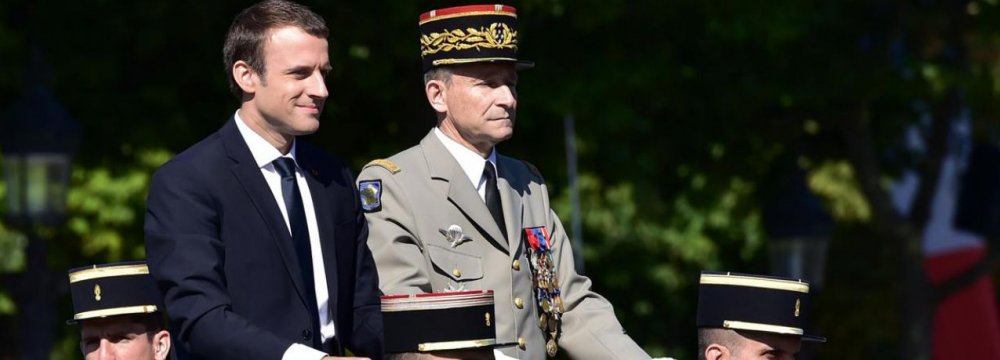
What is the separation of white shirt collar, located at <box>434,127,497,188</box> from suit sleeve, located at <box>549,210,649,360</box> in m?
0.38

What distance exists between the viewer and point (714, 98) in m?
17.6

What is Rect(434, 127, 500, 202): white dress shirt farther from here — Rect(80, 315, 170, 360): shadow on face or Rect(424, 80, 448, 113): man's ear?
Rect(80, 315, 170, 360): shadow on face

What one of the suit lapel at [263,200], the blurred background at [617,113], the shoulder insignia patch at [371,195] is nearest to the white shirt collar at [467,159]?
the shoulder insignia patch at [371,195]

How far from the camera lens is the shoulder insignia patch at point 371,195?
6695mm

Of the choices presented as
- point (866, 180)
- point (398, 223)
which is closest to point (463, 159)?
point (398, 223)

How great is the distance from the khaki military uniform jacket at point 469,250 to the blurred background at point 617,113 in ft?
24.3

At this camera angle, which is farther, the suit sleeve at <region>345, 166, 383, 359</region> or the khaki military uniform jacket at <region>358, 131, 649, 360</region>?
the khaki military uniform jacket at <region>358, 131, 649, 360</region>

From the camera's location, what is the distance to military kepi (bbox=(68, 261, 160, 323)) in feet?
22.1

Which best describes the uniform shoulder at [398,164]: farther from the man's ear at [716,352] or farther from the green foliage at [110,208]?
the green foliage at [110,208]

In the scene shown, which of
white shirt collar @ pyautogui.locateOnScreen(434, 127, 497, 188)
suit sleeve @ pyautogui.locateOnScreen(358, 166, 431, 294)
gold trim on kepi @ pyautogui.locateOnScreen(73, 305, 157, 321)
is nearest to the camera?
suit sleeve @ pyautogui.locateOnScreen(358, 166, 431, 294)

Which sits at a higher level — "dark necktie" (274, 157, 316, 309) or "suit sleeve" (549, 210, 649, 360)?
"dark necktie" (274, 157, 316, 309)

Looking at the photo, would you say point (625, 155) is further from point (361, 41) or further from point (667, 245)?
point (667, 245)

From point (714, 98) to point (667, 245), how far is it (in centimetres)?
879

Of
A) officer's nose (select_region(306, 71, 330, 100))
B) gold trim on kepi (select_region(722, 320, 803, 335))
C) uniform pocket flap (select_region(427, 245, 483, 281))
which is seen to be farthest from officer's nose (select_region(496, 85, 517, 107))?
→ gold trim on kepi (select_region(722, 320, 803, 335))
